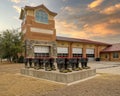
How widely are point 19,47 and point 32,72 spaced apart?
56.7 feet

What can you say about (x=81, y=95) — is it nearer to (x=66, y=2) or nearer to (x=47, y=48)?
(x=66, y=2)

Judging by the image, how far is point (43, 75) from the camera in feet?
35.5

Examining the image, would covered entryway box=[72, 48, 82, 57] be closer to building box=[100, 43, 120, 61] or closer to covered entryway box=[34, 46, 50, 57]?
covered entryway box=[34, 46, 50, 57]

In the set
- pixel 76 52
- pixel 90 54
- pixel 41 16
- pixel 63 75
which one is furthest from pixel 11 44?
pixel 90 54

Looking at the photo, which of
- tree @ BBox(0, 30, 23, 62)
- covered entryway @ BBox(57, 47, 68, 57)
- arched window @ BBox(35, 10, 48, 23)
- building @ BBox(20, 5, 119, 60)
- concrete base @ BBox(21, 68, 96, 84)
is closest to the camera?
concrete base @ BBox(21, 68, 96, 84)

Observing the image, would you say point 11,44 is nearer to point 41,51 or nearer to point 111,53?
point 41,51

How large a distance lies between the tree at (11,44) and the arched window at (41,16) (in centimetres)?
498

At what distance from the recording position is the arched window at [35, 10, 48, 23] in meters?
31.0

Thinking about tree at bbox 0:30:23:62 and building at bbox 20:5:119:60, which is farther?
building at bbox 20:5:119:60

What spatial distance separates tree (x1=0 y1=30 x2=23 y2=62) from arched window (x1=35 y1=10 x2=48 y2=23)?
4.98 meters

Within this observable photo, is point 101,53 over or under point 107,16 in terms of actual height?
under

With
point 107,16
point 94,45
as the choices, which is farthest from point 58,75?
point 94,45

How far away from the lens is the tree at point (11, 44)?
28.4m

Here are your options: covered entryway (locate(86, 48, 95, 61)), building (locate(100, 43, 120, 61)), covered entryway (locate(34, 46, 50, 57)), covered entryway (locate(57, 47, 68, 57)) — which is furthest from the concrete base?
building (locate(100, 43, 120, 61))
